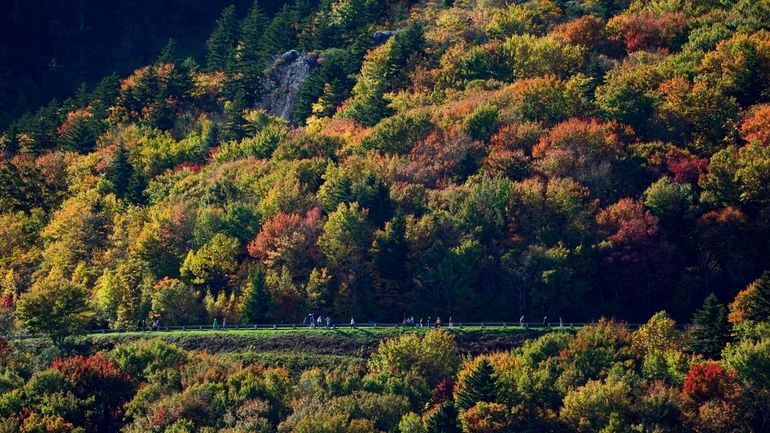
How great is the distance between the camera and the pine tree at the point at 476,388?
10450 cm

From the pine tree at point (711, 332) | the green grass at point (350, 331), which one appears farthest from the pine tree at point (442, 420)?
the pine tree at point (711, 332)

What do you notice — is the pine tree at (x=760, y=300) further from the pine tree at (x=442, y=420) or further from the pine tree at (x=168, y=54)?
the pine tree at (x=168, y=54)

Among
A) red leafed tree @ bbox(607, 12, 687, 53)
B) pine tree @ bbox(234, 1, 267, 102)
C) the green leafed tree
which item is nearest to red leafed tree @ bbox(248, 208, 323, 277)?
the green leafed tree

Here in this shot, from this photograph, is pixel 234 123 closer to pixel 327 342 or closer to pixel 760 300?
pixel 327 342

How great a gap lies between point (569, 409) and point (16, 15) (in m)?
117

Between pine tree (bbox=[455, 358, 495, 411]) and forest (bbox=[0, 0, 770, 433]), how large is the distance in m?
0.15

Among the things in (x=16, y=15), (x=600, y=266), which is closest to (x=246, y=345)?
(x=600, y=266)

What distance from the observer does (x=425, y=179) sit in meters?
135

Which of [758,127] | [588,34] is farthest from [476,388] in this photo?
[588,34]

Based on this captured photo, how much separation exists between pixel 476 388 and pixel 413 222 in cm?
2513

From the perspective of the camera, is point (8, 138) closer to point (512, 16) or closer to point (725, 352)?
point (512, 16)

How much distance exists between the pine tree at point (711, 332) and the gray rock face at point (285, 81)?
6213 cm

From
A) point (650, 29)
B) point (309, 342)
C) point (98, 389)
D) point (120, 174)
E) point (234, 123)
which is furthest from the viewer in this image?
point (234, 123)

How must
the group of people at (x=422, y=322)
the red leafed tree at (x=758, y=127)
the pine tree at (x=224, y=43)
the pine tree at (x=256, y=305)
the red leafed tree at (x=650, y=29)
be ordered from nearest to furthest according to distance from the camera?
the group of people at (x=422, y=322) → the pine tree at (x=256, y=305) → the red leafed tree at (x=758, y=127) → the red leafed tree at (x=650, y=29) → the pine tree at (x=224, y=43)
